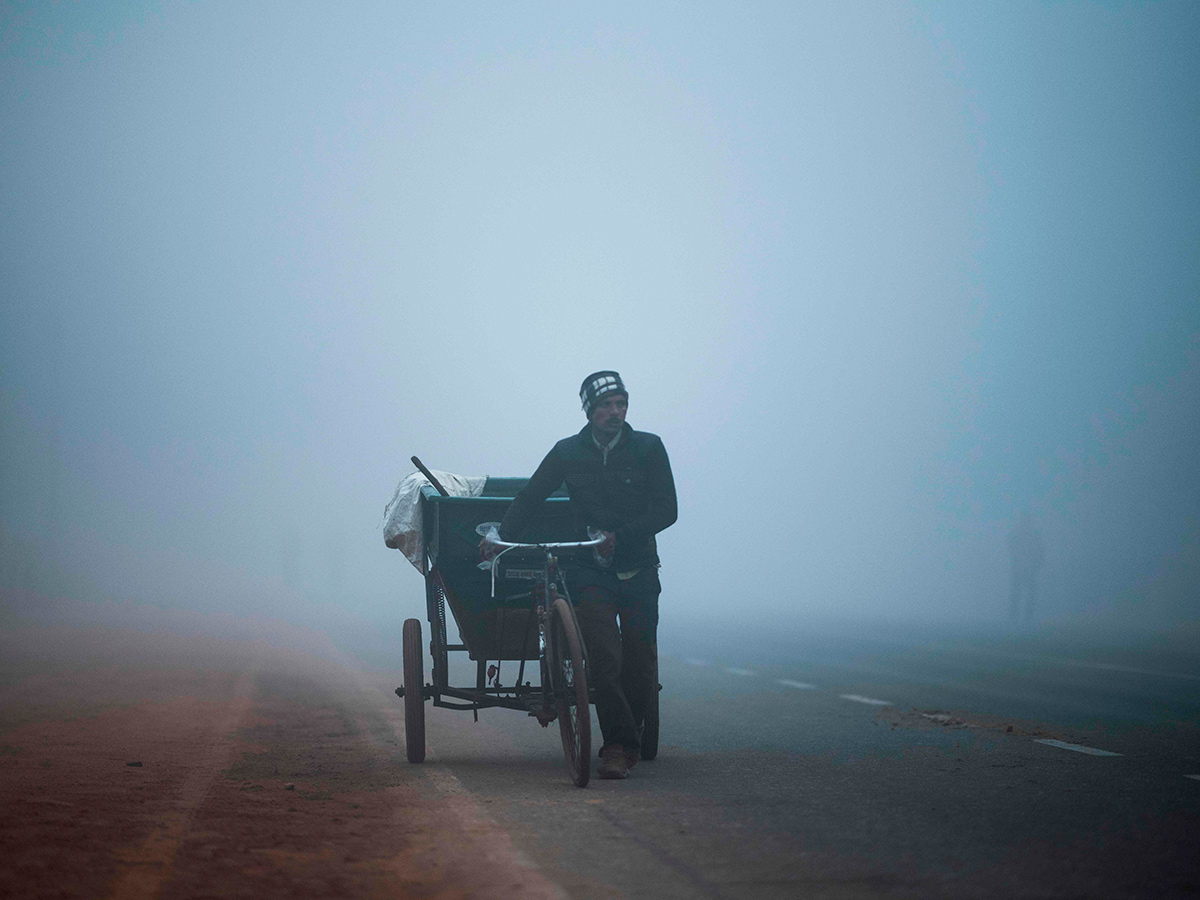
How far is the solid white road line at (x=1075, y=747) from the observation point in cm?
734

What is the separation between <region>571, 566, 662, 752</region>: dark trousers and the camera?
6.42 metres

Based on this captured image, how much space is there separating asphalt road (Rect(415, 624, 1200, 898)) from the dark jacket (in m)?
1.47

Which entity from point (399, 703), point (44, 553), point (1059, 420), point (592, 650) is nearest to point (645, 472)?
point (592, 650)

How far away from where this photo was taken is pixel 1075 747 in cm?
770

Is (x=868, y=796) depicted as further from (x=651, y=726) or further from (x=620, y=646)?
(x=651, y=726)

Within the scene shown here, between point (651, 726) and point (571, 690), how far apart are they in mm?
1091

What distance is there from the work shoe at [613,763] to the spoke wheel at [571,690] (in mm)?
241

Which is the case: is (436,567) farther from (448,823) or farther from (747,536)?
(747,536)

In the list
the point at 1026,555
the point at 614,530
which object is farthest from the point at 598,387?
the point at 1026,555

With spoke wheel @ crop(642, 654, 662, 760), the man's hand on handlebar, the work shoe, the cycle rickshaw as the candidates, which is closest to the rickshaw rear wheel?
the cycle rickshaw

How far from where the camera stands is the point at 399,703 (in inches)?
459

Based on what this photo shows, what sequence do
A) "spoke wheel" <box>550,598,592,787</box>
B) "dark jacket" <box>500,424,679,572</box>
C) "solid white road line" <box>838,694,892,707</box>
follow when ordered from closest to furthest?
"spoke wheel" <box>550,598,592,787</box>, "dark jacket" <box>500,424,679,572</box>, "solid white road line" <box>838,694,892,707</box>

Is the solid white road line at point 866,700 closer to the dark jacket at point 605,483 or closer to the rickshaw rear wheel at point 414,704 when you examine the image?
the dark jacket at point 605,483

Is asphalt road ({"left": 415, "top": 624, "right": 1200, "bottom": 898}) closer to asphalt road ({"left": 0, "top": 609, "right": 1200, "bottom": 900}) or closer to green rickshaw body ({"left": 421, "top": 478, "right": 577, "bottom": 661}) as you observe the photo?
asphalt road ({"left": 0, "top": 609, "right": 1200, "bottom": 900})
